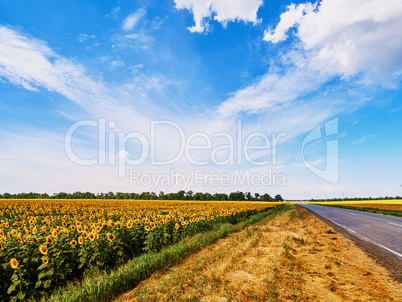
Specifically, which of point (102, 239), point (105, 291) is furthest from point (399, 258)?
point (102, 239)

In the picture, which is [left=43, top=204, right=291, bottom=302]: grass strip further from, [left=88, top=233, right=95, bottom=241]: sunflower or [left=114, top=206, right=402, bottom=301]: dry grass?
[left=88, top=233, right=95, bottom=241]: sunflower

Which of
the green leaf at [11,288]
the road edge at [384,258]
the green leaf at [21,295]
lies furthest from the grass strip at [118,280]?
the road edge at [384,258]

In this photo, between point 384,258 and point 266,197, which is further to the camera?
point 266,197

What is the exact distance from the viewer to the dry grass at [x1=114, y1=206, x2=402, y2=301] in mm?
4477

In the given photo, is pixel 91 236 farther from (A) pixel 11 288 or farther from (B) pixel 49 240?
(A) pixel 11 288

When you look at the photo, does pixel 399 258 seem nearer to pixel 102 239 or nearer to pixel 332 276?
pixel 332 276

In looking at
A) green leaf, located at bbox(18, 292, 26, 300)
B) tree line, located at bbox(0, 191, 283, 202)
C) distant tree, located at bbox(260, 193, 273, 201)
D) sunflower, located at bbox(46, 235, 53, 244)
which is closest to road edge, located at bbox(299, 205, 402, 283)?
green leaf, located at bbox(18, 292, 26, 300)

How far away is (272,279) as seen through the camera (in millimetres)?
5180

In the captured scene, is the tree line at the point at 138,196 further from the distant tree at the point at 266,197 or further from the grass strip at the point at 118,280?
the grass strip at the point at 118,280

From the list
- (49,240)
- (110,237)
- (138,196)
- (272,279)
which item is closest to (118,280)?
(110,237)

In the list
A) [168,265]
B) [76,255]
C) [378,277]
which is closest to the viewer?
[378,277]

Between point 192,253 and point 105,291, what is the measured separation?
3960 millimetres

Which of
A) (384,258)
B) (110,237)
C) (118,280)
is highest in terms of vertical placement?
(110,237)

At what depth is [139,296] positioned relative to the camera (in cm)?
444
